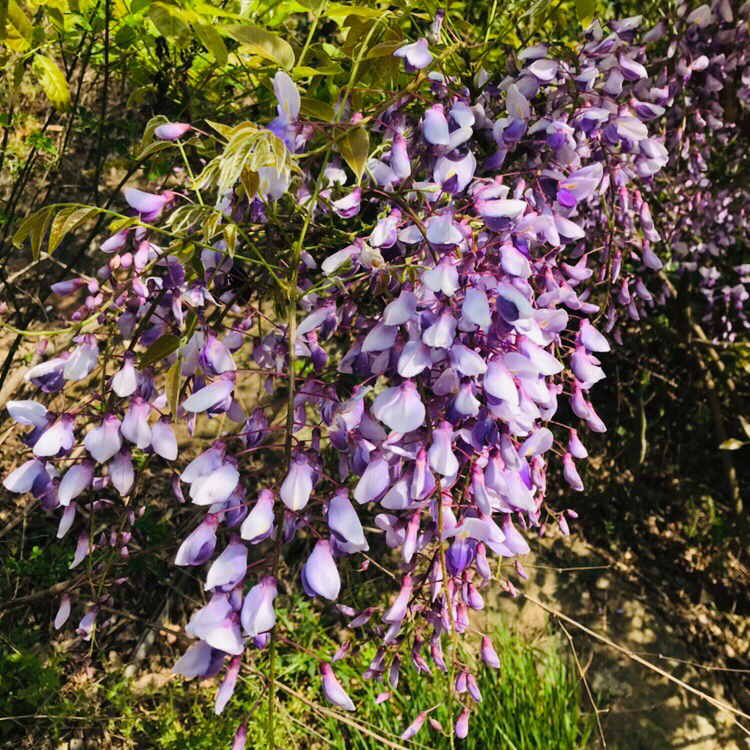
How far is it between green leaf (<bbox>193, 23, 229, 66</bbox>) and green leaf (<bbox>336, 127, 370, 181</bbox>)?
0.78ft

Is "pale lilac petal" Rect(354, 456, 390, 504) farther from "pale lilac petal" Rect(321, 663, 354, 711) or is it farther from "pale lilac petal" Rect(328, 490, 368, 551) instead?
"pale lilac petal" Rect(321, 663, 354, 711)

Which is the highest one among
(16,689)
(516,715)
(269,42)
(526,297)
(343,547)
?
(269,42)

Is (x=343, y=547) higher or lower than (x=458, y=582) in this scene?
higher

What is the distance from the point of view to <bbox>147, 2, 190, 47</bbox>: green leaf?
903 mm

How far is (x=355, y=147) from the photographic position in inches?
33.3

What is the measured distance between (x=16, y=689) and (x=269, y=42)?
180 cm

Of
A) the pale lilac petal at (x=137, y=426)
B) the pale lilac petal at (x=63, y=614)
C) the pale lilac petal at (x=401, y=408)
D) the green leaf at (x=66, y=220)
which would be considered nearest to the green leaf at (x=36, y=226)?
the green leaf at (x=66, y=220)

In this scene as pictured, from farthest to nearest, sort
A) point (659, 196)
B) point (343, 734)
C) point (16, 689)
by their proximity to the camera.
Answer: point (659, 196)
point (343, 734)
point (16, 689)

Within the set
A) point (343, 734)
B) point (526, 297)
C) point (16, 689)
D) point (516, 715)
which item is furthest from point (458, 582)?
point (16, 689)

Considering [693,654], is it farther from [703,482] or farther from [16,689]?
[16,689]

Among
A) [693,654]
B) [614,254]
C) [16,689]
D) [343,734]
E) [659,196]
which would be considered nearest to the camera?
[614,254]

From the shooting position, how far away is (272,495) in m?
0.76

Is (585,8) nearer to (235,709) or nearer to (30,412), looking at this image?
(30,412)

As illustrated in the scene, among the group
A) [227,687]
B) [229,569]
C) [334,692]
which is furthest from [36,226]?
[334,692]
